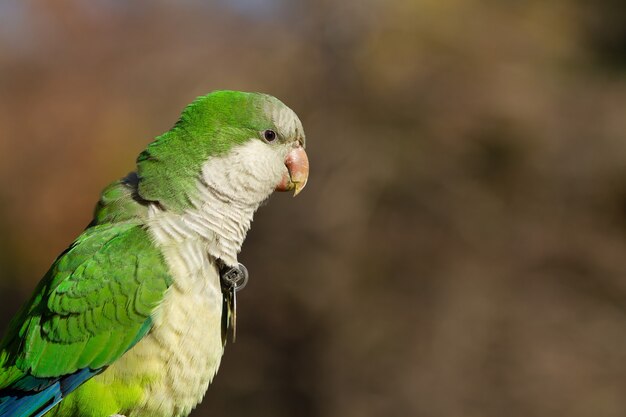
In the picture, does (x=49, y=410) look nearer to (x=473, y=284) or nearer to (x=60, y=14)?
(x=473, y=284)

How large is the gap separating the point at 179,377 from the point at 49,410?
1.72 feet

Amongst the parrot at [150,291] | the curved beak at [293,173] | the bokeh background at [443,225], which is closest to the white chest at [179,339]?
the parrot at [150,291]

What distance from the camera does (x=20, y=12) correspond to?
13.9 meters

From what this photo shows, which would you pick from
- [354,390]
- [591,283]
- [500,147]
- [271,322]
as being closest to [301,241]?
[271,322]

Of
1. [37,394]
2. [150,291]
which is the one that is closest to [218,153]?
[150,291]

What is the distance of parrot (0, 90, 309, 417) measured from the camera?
9.27 feet

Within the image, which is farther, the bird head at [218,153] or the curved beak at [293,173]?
the curved beak at [293,173]

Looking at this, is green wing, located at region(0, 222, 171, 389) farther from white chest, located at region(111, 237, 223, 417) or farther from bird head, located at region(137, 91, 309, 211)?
bird head, located at region(137, 91, 309, 211)

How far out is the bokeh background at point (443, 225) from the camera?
855 cm

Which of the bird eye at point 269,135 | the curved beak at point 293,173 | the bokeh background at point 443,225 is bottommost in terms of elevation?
the bokeh background at point 443,225

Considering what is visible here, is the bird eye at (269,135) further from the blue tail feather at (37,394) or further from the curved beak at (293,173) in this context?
the blue tail feather at (37,394)

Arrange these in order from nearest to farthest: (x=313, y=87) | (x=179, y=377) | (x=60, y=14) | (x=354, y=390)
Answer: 1. (x=179, y=377)
2. (x=354, y=390)
3. (x=313, y=87)
4. (x=60, y=14)

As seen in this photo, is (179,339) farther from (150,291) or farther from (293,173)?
(293,173)

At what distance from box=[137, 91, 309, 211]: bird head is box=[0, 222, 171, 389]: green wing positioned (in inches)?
9.0
